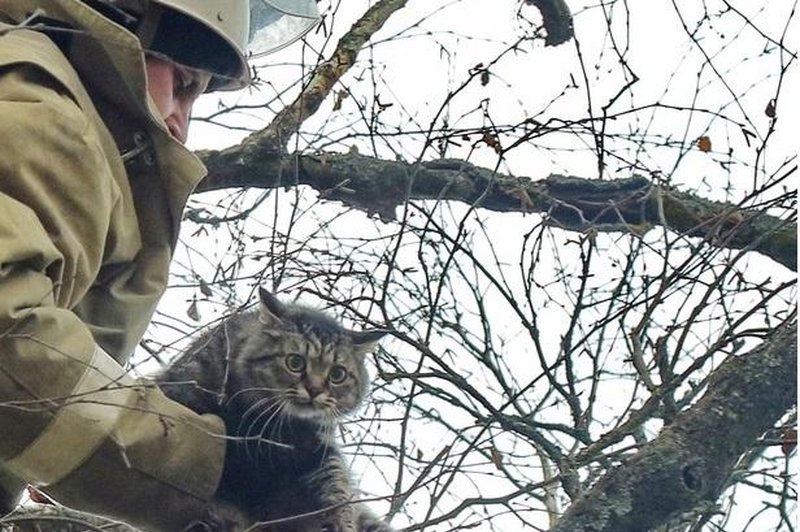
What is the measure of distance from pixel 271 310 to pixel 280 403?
36 cm

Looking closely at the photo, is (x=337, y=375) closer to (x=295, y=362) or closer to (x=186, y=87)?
(x=295, y=362)

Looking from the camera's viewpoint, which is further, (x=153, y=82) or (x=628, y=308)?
(x=628, y=308)

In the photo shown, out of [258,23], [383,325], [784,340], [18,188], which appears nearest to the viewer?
[18,188]

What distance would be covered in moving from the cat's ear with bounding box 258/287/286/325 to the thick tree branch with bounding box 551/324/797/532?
1.57 m

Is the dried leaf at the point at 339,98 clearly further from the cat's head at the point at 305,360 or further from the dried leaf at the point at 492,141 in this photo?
the cat's head at the point at 305,360

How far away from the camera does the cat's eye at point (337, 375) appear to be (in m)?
4.15

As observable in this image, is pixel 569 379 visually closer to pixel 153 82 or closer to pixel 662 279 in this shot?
pixel 662 279

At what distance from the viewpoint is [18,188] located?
257cm

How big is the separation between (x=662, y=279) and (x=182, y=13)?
1.58 metres

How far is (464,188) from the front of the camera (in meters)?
5.63

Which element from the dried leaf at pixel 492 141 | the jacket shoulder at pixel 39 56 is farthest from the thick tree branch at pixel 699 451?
the dried leaf at pixel 492 141

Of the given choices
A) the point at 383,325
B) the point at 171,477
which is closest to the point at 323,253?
the point at 383,325

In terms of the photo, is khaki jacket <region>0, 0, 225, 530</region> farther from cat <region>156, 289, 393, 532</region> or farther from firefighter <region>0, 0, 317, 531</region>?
cat <region>156, 289, 393, 532</region>

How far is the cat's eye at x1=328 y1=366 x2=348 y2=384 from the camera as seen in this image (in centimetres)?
415
